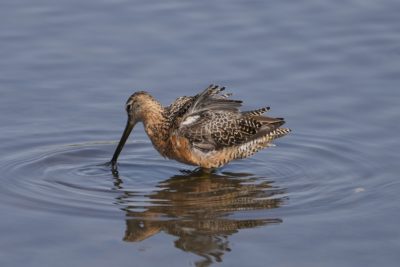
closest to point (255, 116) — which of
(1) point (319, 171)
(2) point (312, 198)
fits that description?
(1) point (319, 171)

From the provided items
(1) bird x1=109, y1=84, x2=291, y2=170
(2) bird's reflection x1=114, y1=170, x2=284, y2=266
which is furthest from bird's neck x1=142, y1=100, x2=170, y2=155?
(2) bird's reflection x1=114, y1=170, x2=284, y2=266

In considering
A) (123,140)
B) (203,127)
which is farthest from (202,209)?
(123,140)

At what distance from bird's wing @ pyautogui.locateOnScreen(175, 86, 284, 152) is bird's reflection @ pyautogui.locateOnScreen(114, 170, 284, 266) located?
32cm

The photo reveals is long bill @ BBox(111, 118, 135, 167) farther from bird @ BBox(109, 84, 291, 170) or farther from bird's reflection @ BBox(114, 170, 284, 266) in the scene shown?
bird's reflection @ BBox(114, 170, 284, 266)

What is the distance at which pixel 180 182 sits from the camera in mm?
8602

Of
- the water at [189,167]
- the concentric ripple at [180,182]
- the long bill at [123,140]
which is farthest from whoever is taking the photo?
the long bill at [123,140]

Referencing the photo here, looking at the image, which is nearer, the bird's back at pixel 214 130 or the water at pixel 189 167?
the water at pixel 189 167

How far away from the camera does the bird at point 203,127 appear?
8875mm

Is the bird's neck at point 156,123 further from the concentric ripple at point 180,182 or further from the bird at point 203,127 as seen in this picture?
the concentric ripple at point 180,182

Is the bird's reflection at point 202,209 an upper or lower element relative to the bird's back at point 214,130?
lower

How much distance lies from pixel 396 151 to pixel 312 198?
1263 mm

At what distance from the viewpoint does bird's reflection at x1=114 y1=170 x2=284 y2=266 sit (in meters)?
6.90

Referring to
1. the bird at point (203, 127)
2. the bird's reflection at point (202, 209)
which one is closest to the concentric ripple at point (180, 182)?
the bird's reflection at point (202, 209)

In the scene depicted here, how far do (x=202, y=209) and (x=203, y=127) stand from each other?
1.42 meters
